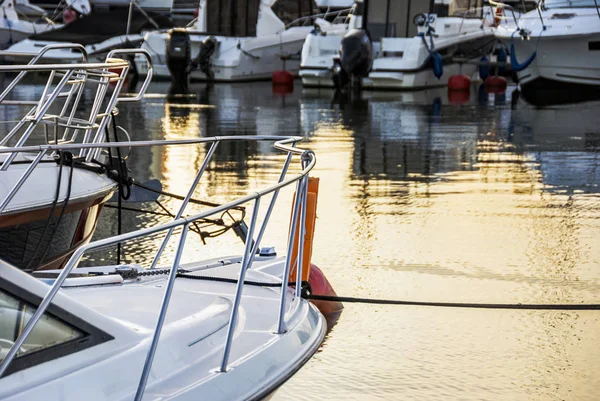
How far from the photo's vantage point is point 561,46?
2412 centimetres

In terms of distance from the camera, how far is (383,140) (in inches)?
587

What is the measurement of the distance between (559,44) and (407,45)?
389cm

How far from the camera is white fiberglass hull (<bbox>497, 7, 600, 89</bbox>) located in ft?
76.8

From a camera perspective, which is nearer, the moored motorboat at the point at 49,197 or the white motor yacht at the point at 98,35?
the moored motorboat at the point at 49,197

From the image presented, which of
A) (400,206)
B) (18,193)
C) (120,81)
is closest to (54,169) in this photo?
(18,193)

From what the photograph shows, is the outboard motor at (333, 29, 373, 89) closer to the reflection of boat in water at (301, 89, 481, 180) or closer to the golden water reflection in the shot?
the reflection of boat in water at (301, 89, 481, 180)

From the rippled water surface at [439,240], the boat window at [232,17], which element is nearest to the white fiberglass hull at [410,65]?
the boat window at [232,17]

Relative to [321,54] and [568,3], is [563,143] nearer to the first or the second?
[568,3]

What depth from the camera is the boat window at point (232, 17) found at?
31.7m

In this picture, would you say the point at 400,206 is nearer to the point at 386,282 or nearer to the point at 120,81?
the point at 386,282

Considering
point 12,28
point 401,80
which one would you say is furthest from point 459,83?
point 12,28

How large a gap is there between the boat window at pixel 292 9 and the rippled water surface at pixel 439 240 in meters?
18.2

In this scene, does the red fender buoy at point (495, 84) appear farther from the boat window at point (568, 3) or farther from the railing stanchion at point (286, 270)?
the railing stanchion at point (286, 270)

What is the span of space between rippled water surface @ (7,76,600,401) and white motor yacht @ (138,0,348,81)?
11585mm
